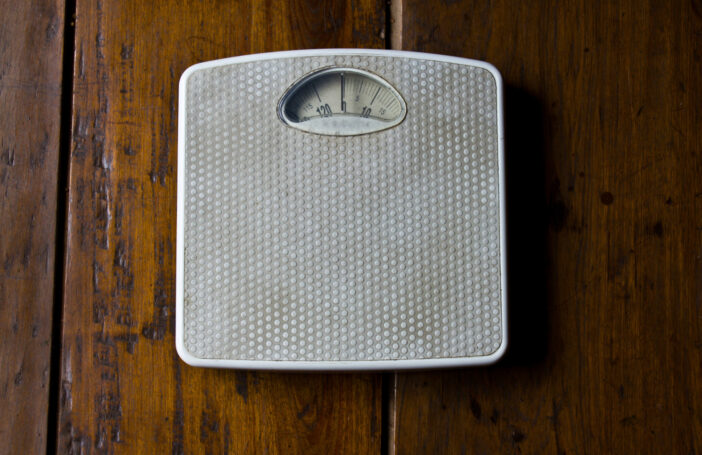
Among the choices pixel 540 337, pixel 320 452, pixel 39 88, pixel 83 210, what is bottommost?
pixel 320 452

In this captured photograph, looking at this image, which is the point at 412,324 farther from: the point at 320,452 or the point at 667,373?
the point at 667,373

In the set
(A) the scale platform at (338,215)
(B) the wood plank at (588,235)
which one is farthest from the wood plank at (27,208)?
(B) the wood plank at (588,235)

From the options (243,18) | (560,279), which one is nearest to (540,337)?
(560,279)

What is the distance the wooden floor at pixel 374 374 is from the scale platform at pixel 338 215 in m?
0.07

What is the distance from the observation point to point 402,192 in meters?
0.48

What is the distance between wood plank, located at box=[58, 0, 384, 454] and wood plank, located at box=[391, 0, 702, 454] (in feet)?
0.32

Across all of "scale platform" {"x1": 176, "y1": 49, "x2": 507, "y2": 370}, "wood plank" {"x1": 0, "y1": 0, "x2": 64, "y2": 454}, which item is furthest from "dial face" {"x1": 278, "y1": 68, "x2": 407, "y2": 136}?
"wood plank" {"x1": 0, "y1": 0, "x2": 64, "y2": 454}

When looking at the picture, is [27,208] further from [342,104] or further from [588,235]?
[588,235]

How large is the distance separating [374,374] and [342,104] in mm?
293

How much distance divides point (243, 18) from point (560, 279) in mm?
466

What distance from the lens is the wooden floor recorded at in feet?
1.76

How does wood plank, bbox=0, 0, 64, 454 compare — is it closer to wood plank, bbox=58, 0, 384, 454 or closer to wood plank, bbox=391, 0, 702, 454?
wood plank, bbox=58, 0, 384, 454

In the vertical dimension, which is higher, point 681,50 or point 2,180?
point 681,50

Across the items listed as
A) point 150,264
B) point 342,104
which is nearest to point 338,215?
point 342,104
